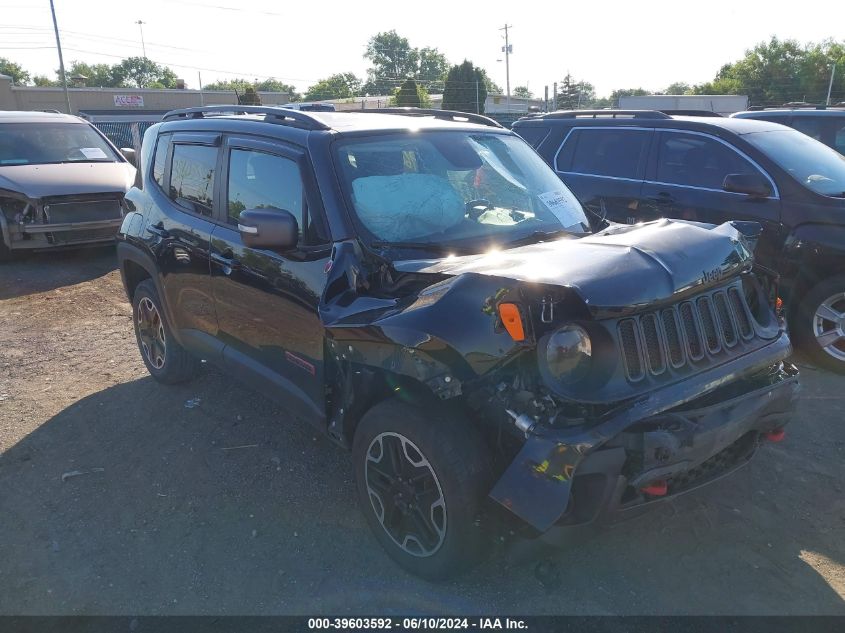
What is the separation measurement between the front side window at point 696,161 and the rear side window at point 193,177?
164 inches

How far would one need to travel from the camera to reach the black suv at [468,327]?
240 centimetres

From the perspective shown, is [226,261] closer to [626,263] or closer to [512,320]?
[512,320]

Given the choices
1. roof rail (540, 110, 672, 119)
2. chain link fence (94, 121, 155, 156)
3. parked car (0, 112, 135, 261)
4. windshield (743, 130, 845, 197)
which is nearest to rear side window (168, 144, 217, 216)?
roof rail (540, 110, 672, 119)

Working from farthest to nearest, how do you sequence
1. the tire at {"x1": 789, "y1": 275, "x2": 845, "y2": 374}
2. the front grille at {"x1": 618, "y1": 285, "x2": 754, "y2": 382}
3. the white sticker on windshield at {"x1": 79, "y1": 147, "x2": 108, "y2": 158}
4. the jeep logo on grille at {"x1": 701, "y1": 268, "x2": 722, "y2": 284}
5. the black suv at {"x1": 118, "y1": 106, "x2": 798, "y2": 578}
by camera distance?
1. the white sticker on windshield at {"x1": 79, "y1": 147, "x2": 108, "y2": 158}
2. the tire at {"x1": 789, "y1": 275, "x2": 845, "y2": 374}
3. the jeep logo on grille at {"x1": 701, "y1": 268, "x2": 722, "y2": 284}
4. the front grille at {"x1": 618, "y1": 285, "x2": 754, "y2": 382}
5. the black suv at {"x1": 118, "y1": 106, "x2": 798, "y2": 578}

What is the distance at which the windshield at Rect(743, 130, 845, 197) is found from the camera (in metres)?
5.43

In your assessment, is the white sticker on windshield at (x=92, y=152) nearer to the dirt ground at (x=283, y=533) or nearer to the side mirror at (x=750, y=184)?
the dirt ground at (x=283, y=533)

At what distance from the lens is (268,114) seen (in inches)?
154

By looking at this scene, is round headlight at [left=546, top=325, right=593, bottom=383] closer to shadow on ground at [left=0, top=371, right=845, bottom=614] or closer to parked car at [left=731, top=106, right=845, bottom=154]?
shadow on ground at [left=0, top=371, right=845, bottom=614]

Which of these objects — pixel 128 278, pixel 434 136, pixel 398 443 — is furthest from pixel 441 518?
pixel 128 278

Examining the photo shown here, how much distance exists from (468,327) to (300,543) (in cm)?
155

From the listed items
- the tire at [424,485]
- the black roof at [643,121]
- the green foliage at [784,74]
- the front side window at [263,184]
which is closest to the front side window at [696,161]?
the black roof at [643,121]

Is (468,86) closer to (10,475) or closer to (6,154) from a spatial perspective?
(6,154)

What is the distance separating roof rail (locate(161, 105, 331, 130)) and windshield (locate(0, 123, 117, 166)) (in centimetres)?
612

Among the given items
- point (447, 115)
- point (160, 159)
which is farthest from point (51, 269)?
point (447, 115)
